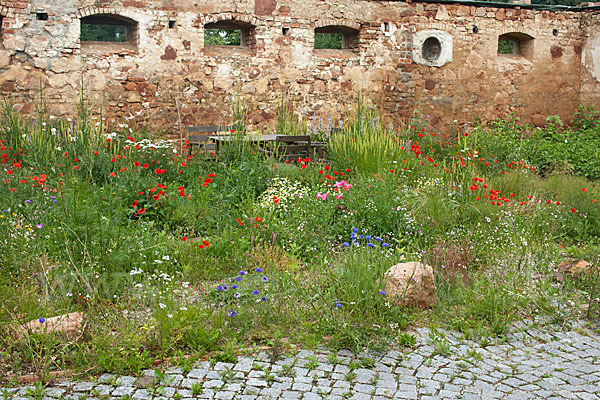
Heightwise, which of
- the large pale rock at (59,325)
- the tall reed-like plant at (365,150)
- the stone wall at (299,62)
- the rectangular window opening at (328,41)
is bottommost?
the large pale rock at (59,325)

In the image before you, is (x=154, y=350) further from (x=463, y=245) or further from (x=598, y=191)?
(x=598, y=191)

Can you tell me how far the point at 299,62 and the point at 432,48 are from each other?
115 inches

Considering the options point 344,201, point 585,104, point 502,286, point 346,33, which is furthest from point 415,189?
point 585,104

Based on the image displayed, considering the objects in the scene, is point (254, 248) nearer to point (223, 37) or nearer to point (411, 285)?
point (411, 285)

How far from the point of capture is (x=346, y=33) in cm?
1198

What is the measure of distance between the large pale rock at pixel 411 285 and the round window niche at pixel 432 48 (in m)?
8.28

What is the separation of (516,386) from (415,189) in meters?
3.47

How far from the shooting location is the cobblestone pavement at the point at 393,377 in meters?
3.39

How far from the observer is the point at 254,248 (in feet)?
17.4

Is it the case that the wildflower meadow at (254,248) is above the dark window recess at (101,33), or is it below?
below

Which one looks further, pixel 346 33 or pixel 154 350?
pixel 346 33

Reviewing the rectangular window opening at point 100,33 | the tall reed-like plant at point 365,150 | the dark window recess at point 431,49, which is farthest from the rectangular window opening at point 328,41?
the tall reed-like plant at point 365,150

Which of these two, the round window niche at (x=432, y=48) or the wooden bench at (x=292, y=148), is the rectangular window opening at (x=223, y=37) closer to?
the round window niche at (x=432, y=48)

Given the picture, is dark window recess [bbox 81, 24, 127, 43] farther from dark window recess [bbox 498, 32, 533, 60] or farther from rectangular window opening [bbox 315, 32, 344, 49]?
dark window recess [bbox 498, 32, 533, 60]
